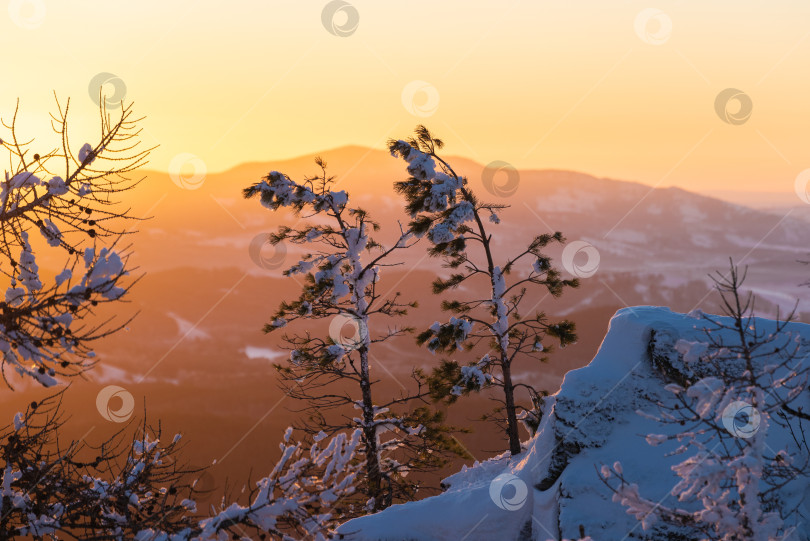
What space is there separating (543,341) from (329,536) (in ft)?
41.2

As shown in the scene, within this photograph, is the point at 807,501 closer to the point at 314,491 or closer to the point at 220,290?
the point at 314,491

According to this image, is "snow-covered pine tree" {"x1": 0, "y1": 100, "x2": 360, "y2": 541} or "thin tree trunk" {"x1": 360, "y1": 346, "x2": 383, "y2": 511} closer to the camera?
"snow-covered pine tree" {"x1": 0, "y1": 100, "x2": 360, "y2": 541}

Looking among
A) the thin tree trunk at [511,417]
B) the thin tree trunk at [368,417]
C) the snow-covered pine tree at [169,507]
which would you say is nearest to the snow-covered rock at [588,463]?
the thin tree trunk at [511,417]

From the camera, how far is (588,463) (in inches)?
477

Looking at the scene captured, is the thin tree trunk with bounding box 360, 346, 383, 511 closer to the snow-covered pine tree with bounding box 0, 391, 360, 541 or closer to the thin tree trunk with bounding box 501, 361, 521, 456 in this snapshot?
the thin tree trunk with bounding box 501, 361, 521, 456

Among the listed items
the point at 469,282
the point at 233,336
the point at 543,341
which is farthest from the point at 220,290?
the point at 543,341

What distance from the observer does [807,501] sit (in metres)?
10.7

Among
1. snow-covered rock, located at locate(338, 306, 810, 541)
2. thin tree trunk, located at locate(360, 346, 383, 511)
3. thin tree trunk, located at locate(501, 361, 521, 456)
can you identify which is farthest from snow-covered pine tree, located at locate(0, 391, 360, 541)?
thin tree trunk, located at locate(360, 346, 383, 511)

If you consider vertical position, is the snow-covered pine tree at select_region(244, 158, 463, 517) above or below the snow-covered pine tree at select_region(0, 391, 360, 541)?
above

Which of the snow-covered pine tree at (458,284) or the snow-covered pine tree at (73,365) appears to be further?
the snow-covered pine tree at (458,284)

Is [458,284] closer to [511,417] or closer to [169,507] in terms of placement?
[511,417]

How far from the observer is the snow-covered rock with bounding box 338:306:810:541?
11336 millimetres

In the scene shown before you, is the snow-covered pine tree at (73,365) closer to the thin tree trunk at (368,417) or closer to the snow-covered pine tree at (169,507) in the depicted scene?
the snow-covered pine tree at (169,507)

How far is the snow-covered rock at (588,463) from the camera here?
11336 mm
